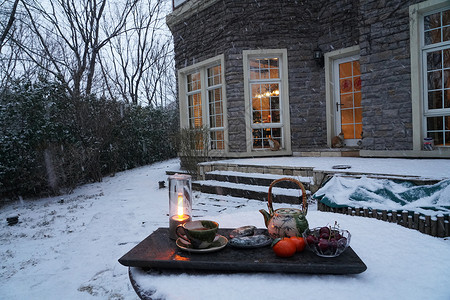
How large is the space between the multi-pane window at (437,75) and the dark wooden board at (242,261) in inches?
193

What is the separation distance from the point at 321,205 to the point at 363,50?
12.1 ft

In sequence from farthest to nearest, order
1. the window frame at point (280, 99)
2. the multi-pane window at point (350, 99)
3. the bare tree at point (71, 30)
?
the bare tree at point (71, 30)
the window frame at point (280, 99)
the multi-pane window at point (350, 99)

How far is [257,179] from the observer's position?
17.1 feet

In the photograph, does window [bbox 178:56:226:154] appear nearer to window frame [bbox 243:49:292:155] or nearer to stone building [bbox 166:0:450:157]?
stone building [bbox 166:0:450:157]

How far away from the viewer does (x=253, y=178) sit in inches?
206

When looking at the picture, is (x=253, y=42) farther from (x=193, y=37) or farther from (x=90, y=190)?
(x=90, y=190)

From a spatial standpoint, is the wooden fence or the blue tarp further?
the blue tarp

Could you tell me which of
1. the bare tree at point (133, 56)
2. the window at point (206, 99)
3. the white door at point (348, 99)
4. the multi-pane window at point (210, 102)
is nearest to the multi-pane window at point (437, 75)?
the white door at point (348, 99)

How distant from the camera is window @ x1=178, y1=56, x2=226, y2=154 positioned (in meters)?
7.61

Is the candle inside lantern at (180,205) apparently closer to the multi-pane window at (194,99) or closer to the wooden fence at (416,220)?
the wooden fence at (416,220)

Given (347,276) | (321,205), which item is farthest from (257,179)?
(347,276)

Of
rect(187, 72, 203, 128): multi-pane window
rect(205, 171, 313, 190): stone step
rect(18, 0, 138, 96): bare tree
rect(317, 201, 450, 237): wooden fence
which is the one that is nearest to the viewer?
rect(317, 201, 450, 237): wooden fence

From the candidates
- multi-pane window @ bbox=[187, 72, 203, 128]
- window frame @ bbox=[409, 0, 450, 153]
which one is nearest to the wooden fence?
window frame @ bbox=[409, 0, 450, 153]

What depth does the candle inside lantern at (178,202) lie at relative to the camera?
1.69 m
